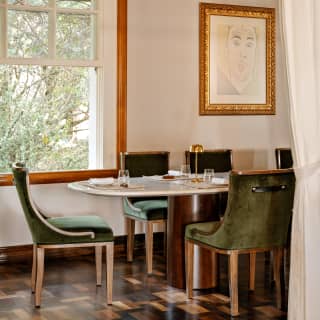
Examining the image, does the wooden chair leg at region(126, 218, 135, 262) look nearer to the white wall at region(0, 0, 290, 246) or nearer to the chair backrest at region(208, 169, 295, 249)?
the white wall at region(0, 0, 290, 246)

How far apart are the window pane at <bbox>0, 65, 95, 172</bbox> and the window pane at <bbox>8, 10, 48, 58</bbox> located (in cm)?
13

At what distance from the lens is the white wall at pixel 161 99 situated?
20.1ft

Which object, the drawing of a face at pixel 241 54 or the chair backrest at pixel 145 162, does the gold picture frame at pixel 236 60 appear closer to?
the drawing of a face at pixel 241 54

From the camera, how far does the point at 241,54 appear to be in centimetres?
671

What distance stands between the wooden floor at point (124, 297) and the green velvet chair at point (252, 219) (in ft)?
0.64

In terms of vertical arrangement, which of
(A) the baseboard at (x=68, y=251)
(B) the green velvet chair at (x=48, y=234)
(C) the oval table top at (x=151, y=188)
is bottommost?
(A) the baseboard at (x=68, y=251)

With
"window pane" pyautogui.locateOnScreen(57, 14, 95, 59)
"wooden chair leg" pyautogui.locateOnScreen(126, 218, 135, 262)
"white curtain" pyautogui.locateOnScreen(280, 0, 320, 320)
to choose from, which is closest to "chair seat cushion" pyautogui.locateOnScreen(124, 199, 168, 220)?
"wooden chair leg" pyautogui.locateOnScreen(126, 218, 135, 262)

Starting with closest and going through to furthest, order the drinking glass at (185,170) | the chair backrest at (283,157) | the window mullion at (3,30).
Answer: the drinking glass at (185,170), the window mullion at (3,30), the chair backrest at (283,157)

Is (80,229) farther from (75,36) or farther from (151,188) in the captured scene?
(75,36)

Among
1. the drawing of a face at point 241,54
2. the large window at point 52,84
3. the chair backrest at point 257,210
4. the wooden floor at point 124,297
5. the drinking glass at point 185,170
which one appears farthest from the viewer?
the drawing of a face at point 241,54

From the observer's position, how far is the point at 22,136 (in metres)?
5.91

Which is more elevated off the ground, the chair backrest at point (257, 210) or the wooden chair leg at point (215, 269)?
the chair backrest at point (257, 210)

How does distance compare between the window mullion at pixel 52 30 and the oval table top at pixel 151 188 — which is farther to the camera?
the window mullion at pixel 52 30

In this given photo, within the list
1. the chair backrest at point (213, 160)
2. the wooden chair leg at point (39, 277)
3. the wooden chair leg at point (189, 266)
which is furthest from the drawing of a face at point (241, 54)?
the wooden chair leg at point (39, 277)
